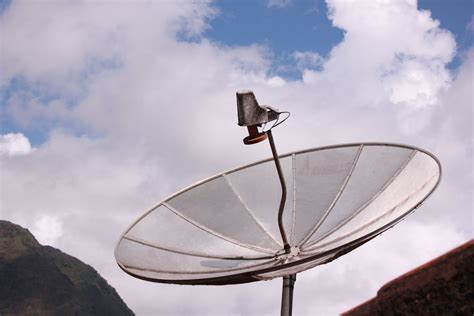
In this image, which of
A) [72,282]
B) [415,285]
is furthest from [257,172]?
[72,282]

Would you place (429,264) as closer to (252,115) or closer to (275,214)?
(252,115)

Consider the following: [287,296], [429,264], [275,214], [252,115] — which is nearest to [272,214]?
[275,214]

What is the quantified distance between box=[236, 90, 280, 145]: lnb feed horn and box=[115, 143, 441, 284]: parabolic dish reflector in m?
1.95

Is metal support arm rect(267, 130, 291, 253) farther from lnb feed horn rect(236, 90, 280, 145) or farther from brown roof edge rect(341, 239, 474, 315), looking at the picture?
brown roof edge rect(341, 239, 474, 315)

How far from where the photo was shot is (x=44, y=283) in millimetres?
139375

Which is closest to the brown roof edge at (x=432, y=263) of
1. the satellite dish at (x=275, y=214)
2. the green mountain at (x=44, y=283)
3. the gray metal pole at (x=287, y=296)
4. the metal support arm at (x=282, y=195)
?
the satellite dish at (x=275, y=214)

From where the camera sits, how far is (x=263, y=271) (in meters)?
10.7

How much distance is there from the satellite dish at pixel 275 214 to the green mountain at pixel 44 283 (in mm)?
122783

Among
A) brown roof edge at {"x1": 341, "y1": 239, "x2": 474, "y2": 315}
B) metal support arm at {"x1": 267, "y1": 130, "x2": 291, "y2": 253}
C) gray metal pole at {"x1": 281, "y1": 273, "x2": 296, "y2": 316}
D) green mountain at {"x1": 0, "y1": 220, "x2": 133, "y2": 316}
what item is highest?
green mountain at {"x1": 0, "y1": 220, "x2": 133, "y2": 316}

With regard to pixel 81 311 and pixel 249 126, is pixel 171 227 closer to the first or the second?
pixel 249 126

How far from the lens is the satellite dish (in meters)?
11.5

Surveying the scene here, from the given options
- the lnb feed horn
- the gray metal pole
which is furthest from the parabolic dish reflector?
the lnb feed horn

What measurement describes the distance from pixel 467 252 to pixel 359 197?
178 inches

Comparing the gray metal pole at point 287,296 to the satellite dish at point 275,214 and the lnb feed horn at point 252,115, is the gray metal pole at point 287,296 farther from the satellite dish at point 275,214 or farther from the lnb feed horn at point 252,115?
the lnb feed horn at point 252,115
